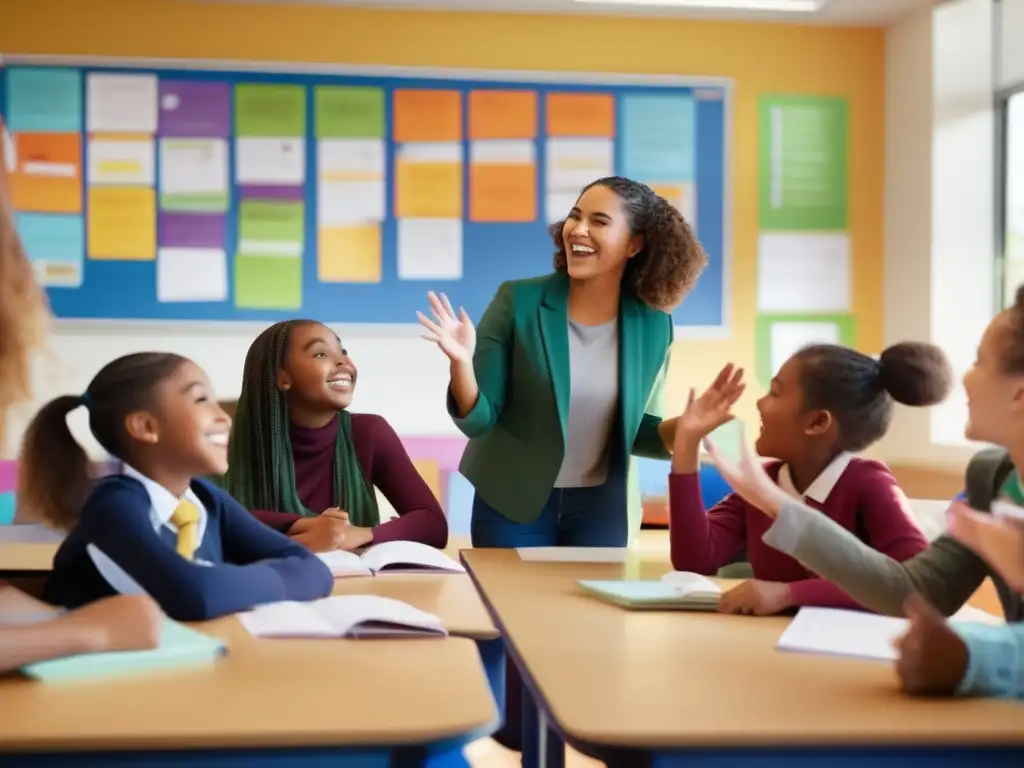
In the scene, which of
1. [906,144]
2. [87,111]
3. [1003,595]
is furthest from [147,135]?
[1003,595]

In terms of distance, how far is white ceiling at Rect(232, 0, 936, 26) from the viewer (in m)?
4.34

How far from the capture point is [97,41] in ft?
14.1

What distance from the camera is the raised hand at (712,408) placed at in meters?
1.96

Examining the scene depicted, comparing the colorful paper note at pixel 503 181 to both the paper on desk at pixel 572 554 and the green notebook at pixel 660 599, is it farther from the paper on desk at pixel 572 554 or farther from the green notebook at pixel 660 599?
the green notebook at pixel 660 599

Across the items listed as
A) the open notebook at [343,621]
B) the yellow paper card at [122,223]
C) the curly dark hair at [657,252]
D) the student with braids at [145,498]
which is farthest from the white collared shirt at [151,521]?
the yellow paper card at [122,223]

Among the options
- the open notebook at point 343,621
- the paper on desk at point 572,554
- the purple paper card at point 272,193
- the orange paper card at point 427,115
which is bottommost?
the paper on desk at point 572,554

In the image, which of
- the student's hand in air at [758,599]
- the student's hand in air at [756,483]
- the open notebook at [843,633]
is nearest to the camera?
the open notebook at [843,633]

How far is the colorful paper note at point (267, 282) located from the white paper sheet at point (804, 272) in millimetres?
1797

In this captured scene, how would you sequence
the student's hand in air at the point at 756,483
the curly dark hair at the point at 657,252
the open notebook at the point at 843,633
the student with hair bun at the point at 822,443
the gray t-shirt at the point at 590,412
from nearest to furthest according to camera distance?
the open notebook at the point at 843,633 → the student's hand in air at the point at 756,483 → the student with hair bun at the point at 822,443 → the gray t-shirt at the point at 590,412 → the curly dark hair at the point at 657,252

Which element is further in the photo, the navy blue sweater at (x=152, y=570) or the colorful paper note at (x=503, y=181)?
the colorful paper note at (x=503, y=181)

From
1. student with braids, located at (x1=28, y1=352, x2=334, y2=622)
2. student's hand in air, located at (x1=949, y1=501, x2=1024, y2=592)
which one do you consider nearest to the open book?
student with braids, located at (x1=28, y1=352, x2=334, y2=622)

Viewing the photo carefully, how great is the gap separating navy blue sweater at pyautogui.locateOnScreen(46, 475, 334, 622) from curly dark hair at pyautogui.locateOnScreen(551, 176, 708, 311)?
50.1 inches

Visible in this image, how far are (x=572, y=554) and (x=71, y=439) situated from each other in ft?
3.36

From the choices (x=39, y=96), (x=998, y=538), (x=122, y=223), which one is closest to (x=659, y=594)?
(x=998, y=538)
